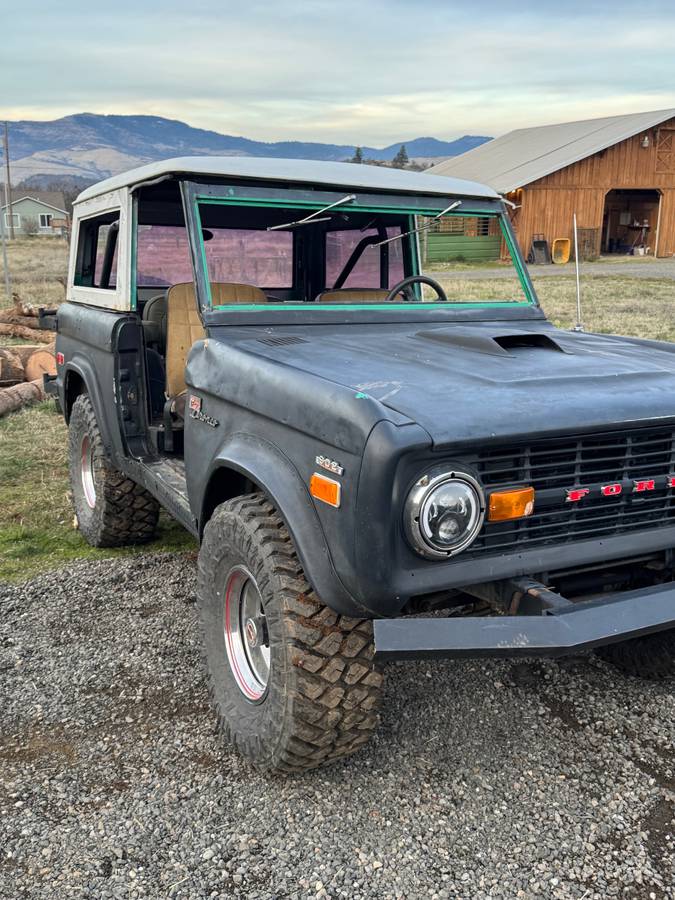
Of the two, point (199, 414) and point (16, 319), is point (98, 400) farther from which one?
point (16, 319)

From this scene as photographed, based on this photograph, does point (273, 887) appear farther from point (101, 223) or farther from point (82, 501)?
point (101, 223)

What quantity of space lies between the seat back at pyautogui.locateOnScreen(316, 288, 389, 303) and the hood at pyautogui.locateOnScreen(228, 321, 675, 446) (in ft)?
0.59

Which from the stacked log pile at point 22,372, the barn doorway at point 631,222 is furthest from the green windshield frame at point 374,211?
the barn doorway at point 631,222

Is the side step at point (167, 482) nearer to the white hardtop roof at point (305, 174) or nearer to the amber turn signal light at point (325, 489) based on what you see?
the amber turn signal light at point (325, 489)

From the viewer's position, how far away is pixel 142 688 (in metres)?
3.28

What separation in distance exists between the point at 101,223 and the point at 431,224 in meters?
1.92

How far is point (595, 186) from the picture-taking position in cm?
3225

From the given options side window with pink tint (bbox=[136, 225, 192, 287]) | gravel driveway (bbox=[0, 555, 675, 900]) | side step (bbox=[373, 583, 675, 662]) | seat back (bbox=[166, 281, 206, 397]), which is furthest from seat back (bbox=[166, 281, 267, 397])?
side step (bbox=[373, 583, 675, 662])

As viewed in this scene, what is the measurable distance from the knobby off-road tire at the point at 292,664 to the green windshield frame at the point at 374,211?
3.50 feet

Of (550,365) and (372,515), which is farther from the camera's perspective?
(550,365)

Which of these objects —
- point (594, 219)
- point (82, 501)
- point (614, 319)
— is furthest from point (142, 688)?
point (594, 219)

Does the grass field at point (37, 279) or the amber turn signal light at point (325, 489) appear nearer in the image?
the amber turn signal light at point (325, 489)

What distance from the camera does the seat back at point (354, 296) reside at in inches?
145

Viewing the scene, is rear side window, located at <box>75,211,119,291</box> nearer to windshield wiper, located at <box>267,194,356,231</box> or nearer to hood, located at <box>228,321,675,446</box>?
windshield wiper, located at <box>267,194,356,231</box>
